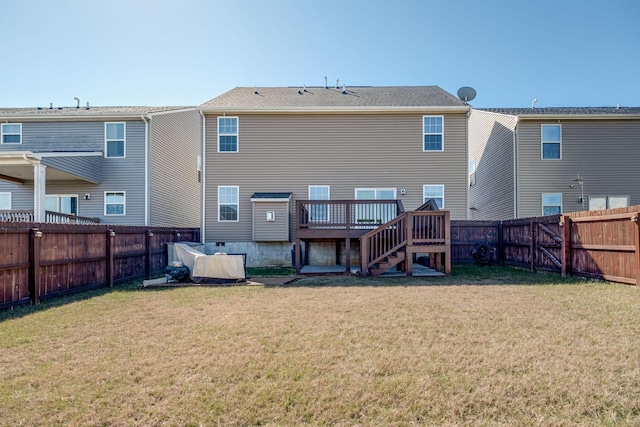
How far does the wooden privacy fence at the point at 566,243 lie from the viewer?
23.7 feet

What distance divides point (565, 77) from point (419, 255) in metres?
13.3

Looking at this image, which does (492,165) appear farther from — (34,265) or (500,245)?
(34,265)

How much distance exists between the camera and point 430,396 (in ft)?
8.97

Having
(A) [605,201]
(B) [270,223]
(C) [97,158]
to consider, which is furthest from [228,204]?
(A) [605,201]

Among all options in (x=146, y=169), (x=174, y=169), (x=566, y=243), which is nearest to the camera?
(x=566, y=243)

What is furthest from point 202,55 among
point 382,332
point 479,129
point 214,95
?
point 479,129

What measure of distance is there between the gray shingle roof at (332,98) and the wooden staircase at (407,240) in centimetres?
541

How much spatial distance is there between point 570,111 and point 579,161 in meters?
2.01

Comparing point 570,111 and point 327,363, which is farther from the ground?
point 570,111

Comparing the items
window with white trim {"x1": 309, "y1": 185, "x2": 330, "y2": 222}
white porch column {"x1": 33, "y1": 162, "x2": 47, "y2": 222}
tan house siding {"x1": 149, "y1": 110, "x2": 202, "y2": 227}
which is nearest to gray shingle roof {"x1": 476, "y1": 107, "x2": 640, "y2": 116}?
window with white trim {"x1": 309, "y1": 185, "x2": 330, "y2": 222}

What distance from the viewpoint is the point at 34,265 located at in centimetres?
645

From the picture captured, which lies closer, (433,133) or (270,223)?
(270,223)

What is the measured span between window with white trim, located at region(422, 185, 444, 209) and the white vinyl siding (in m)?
15.7

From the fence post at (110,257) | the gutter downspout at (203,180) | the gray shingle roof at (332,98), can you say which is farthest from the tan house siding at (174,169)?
the fence post at (110,257)
